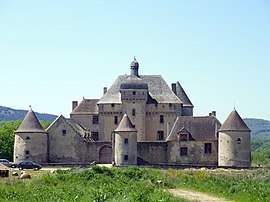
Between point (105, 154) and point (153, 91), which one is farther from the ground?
point (153, 91)

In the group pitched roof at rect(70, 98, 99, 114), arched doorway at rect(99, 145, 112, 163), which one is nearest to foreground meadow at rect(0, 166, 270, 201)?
arched doorway at rect(99, 145, 112, 163)

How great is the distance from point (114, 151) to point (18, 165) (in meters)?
9.50

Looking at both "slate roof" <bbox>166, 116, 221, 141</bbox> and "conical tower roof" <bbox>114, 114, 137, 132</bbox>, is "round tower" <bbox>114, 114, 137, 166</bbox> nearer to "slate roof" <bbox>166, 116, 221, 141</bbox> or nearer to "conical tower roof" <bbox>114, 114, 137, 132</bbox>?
"conical tower roof" <bbox>114, 114, 137, 132</bbox>

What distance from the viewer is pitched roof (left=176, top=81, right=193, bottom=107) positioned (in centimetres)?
7125

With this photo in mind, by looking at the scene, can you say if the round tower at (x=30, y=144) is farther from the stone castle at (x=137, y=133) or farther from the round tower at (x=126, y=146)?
the round tower at (x=126, y=146)

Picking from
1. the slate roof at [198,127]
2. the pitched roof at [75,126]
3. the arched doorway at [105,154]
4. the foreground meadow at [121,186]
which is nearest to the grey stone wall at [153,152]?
the slate roof at [198,127]

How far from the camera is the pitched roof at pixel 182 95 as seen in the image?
71.2 metres

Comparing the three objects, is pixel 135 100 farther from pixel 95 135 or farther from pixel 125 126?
pixel 95 135

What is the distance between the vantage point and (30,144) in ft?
207

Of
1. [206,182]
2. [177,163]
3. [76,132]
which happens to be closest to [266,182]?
[206,182]

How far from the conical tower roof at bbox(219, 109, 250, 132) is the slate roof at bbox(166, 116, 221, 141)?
229 centimetres

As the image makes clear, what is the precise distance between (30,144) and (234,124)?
19724 mm

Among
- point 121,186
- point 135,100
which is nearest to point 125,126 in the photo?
point 135,100

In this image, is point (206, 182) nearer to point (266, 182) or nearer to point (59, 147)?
point (266, 182)
